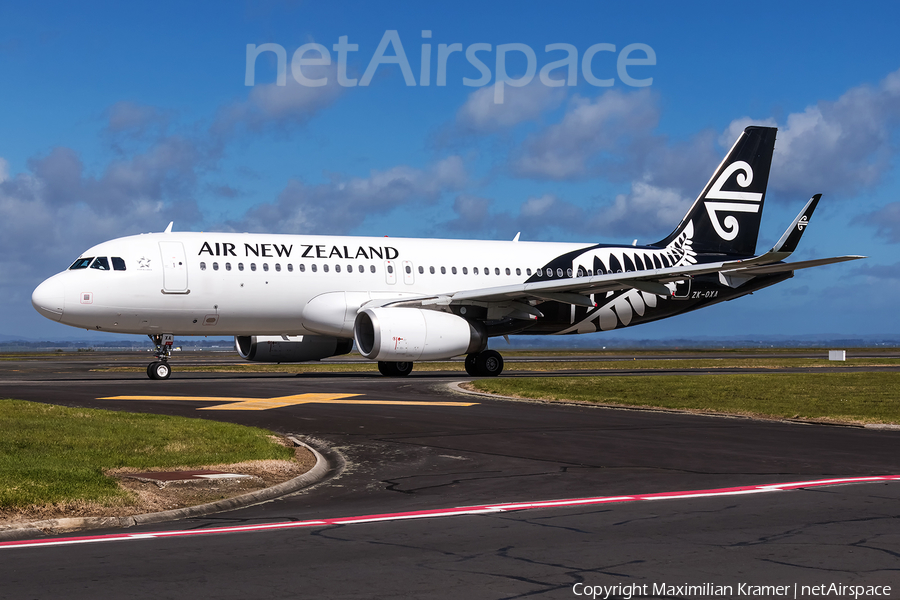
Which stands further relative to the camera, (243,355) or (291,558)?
(243,355)

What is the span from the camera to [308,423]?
16.9 metres

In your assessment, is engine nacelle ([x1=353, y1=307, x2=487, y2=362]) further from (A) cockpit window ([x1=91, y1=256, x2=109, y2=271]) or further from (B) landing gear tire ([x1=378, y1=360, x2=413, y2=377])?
(A) cockpit window ([x1=91, y1=256, x2=109, y2=271])

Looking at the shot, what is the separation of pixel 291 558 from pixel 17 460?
17.3 feet

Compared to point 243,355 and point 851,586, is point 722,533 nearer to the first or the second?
point 851,586

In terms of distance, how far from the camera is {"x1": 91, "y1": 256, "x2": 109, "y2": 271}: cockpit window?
27656mm

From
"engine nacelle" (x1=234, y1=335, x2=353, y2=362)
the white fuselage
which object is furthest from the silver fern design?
"engine nacelle" (x1=234, y1=335, x2=353, y2=362)

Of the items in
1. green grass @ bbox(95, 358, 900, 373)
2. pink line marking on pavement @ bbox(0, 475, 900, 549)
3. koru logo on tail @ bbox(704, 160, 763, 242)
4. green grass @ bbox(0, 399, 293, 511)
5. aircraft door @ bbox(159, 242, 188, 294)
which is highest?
koru logo on tail @ bbox(704, 160, 763, 242)

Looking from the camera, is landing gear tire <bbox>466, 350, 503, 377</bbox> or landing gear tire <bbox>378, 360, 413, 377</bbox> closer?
landing gear tire <bbox>466, 350, 503, 377</bbox>

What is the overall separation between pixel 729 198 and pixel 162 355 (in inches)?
854

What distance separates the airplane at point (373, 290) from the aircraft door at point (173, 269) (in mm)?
30

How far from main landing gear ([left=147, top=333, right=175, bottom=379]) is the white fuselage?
55cm

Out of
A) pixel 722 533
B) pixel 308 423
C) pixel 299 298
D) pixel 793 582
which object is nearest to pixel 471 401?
pixel 308 423

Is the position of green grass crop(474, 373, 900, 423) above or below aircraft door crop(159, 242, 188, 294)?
below

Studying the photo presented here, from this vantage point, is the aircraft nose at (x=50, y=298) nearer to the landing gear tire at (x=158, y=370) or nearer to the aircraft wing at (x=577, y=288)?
the landing gear tire at (x=158, y=370)
